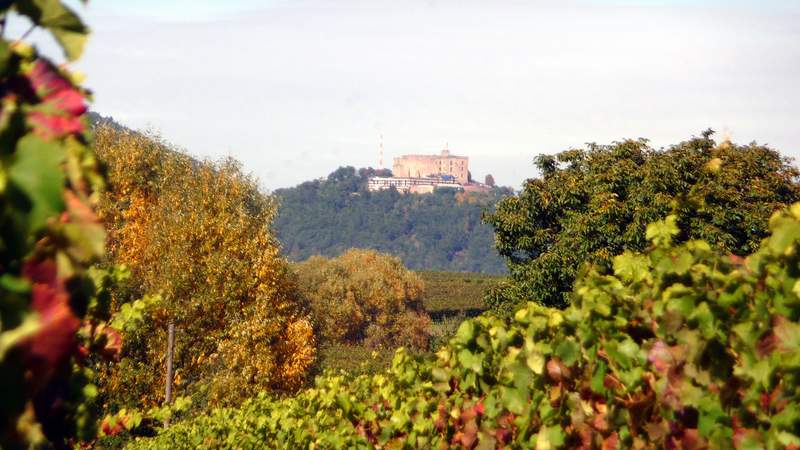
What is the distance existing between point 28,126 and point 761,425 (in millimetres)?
2237

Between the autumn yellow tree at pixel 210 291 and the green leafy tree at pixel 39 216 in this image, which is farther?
the autumn yellow tree at pixel 210 291

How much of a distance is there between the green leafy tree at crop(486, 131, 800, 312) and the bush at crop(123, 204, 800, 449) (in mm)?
20997

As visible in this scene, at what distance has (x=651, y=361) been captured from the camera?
3.04m

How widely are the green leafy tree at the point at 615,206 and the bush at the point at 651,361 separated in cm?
2100

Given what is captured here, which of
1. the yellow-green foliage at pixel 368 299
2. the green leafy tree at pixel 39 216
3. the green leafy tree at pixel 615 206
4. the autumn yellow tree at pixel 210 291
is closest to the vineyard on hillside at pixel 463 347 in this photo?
the green leafy tree at pixel 39 216

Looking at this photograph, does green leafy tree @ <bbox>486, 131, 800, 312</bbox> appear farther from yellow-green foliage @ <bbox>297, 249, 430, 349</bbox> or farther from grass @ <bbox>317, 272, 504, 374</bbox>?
yellow-green foliage @ <bbox>297, 249, 430, 349</bbox>

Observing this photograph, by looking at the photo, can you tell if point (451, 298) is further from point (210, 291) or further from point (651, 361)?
point (651, 361)

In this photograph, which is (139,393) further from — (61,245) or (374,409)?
(61,245)

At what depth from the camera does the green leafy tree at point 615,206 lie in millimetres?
26891

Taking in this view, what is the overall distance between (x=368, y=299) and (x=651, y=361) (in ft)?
189

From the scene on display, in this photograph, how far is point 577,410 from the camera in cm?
337

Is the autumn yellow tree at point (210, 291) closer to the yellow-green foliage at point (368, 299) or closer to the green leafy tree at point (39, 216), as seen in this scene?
the green leafy tree at point (39, 216)

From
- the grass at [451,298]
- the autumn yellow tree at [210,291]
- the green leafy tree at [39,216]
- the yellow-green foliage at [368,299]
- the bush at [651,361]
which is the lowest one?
the grass at [451,298]

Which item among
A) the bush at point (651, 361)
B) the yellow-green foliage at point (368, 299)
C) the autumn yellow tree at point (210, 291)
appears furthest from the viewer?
the yellow-green foliage at point (368, 299)
